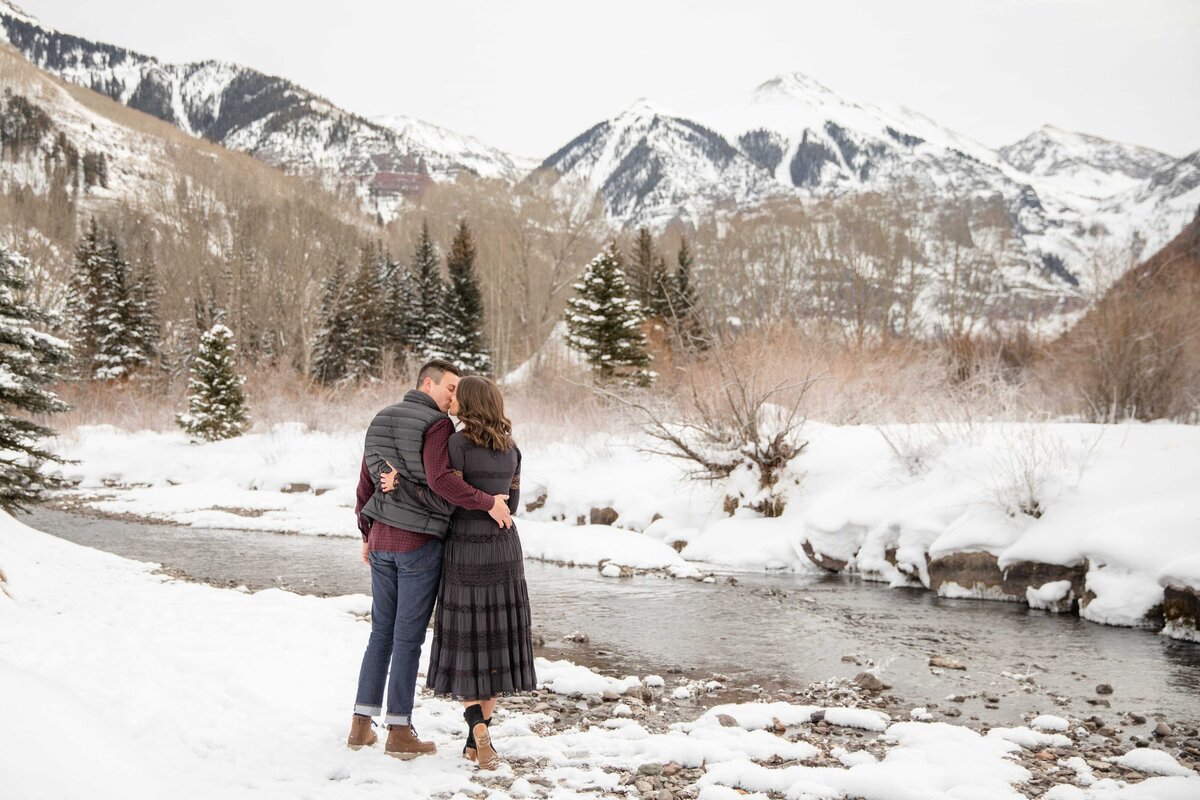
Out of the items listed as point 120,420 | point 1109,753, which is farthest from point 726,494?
point 120,420

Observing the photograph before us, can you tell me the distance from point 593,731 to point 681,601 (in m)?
4.96

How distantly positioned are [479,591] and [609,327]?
2568 cm

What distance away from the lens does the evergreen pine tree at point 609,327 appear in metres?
29.4

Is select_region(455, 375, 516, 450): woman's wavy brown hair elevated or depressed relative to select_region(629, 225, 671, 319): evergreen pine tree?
depressed

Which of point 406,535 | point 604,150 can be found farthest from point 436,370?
point 604,150

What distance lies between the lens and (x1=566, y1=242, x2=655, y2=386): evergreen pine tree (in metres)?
29.4

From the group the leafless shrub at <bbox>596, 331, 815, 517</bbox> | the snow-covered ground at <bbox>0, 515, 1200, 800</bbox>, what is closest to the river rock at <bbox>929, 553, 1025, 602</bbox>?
the leafless shrub at <bbox>596, 331, 815, 517</bbox>

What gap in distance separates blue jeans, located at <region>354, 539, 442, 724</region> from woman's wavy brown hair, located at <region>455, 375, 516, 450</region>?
623mm

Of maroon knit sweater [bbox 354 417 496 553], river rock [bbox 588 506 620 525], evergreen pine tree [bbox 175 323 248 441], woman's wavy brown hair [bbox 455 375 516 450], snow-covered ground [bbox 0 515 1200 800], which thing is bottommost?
snow-covered ground [bbox 0 515 1200 800]

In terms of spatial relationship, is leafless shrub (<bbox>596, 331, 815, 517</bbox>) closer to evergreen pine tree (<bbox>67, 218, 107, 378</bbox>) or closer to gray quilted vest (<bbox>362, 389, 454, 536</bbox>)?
gray quilted vest (<bbox>362, 389, 454, 536</bbox>)

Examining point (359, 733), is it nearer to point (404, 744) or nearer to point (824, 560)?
point (404, 744)

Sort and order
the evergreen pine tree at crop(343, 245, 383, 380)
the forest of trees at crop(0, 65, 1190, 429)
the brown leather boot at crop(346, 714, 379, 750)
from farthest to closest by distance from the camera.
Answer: the evergreen pine tree at crop(343, 245, 383, 380) < the forest of trees at crop(0, 65, 1190, 429) < the brown leather boot at crop(346, 714, 379, 750)

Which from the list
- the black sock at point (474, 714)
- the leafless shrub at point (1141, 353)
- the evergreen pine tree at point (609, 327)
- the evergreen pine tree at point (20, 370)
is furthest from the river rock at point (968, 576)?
the evergreen pine tree at point (609, 327)

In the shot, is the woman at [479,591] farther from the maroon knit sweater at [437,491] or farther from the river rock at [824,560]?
the river rock at [824,560]
